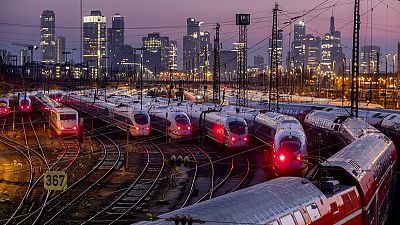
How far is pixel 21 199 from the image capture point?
26.5 meters

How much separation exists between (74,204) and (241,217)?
48.8 ft

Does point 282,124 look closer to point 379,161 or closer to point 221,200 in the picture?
point 379,161

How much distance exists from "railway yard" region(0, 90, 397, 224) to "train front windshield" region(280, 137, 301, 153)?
0.41 meters

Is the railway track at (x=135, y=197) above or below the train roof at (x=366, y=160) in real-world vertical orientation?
below

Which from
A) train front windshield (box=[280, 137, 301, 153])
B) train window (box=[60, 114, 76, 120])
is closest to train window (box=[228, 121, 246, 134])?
train front windshield (box=[280, 137, 301, 153])

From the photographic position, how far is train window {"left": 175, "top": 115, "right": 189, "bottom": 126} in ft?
159

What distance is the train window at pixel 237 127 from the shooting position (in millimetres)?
41969

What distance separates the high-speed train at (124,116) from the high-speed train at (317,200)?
76.7ft

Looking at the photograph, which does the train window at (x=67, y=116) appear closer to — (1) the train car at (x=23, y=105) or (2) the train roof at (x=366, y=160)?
(1) the train car at (x=23, y=105)

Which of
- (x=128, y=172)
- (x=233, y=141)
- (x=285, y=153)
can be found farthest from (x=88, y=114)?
(x=285, y=153)

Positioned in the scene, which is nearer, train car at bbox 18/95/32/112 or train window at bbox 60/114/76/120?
train window at bbox 60/114/76/120

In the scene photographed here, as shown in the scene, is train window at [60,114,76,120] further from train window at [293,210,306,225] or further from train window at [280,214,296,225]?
train window at [280,214,296,225]

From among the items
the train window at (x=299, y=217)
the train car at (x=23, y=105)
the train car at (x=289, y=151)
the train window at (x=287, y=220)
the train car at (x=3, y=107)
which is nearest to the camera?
the train window at (x=287, y=220)

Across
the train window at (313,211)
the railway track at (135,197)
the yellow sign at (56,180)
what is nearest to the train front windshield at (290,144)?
the railway track at (135,197)
